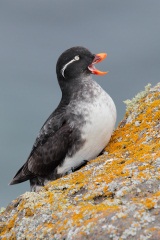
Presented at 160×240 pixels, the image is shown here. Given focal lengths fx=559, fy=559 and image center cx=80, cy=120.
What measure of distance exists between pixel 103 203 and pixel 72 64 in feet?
15.5

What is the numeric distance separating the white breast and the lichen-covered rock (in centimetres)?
72

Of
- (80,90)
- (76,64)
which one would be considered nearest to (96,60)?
(76,64)

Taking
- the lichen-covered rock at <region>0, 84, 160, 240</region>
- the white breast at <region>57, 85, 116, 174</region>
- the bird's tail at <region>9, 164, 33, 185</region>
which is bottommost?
the lichen-covered rock at <region>0, 84, 160, 240</region>


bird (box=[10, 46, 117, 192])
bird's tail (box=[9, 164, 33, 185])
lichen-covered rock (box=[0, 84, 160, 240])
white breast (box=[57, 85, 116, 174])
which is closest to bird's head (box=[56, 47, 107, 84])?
bird (box=[10, 46, 117, 192])

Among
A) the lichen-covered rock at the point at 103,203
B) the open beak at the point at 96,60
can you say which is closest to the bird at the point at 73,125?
the open beak at the point at 96,60

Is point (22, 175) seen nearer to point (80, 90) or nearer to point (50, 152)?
point (50, 152)

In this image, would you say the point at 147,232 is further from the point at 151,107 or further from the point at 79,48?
the point at 79,48

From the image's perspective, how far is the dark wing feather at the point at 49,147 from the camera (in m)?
10.1

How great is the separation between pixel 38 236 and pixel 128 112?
4.43 m

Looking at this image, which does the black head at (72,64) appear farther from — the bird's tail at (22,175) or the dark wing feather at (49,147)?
the bird's tail at (22,175)

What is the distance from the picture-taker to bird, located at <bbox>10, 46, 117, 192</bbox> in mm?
9742

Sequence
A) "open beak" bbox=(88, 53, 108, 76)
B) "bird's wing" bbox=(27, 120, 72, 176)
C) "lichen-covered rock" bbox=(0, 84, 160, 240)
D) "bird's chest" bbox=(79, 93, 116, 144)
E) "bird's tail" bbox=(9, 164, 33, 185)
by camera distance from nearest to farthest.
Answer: "lichen-covered rock" bbox=(0, 84, 160, 240), "bird's chest" bbox=(79, 93, 116, 144), "bird's wing" bbox=(27, 120, 72, 176), "bird's tail" bbox=(9, 164, 33, 185), "open beak" bbox=(88, 53, 108, 76)

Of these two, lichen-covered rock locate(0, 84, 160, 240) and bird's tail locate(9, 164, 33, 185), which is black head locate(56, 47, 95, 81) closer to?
bird's tail locate(9, 164, 33, 185)

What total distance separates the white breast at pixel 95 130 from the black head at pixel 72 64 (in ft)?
3.44
